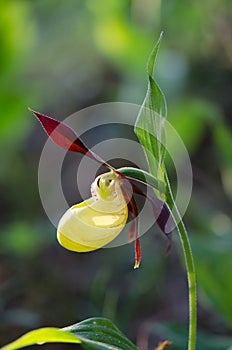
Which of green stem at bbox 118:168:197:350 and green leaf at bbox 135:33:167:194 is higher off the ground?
green leaf at bbox 135:33:167:194

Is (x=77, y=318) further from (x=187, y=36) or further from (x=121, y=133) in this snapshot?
(x=187, y=36)

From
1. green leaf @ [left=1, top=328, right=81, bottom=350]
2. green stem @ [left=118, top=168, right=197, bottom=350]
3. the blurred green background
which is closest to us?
green leaf @ [left=1, top=328, right=81, bottom=350]

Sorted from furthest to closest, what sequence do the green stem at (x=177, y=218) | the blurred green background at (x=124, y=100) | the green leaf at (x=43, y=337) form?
the blurred green background at (x=124, y=100) < the green stem at (x=177, y=218) < the green leaf at (x=43, y=337)

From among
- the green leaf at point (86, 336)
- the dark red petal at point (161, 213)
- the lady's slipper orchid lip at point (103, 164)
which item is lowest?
the green leaf at point (86, 336)

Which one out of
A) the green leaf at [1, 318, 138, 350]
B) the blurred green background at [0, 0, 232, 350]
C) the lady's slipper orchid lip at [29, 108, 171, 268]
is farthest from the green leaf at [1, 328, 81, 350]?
the blurred green background at [0, 0, 232, 350]

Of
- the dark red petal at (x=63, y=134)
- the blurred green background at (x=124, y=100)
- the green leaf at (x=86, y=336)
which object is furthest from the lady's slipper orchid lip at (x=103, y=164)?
the blurred green background at (x=124, y=100)

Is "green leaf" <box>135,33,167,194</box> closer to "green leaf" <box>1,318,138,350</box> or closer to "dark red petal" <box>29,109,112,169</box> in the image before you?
"dark red petal" <box>29,109,112,169</box>

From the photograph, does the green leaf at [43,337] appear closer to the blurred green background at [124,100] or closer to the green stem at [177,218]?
the green stem at [177,218]
